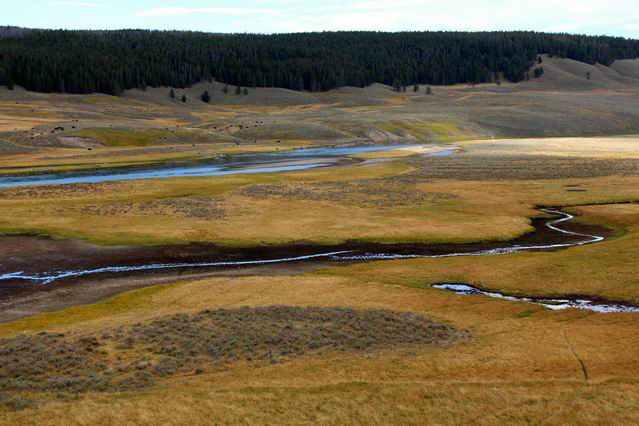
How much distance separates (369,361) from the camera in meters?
32.0

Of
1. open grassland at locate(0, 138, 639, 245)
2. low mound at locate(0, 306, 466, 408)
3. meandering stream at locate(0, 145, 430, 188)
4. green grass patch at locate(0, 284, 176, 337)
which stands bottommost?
meandering stream at locate(0, 145, 430, 188)

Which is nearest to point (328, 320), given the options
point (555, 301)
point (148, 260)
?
point (555, 301)

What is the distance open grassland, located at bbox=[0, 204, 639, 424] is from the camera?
26.2 m

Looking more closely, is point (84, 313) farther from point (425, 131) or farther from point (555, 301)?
point (425, 131)

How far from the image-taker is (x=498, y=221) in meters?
69.2

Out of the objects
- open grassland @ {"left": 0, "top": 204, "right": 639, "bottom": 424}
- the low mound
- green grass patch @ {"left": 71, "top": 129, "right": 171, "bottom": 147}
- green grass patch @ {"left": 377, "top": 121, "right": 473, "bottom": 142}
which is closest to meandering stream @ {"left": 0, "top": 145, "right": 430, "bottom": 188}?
green grass patch @ {"left": 71, "top": 129, "right": 171, "bottom": 147}

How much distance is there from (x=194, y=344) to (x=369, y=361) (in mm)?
8384

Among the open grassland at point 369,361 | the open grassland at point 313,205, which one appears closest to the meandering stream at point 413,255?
the open grassland at point 369,361

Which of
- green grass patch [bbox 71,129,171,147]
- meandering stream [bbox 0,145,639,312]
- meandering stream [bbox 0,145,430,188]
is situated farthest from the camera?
green grass patch [bbox 71,129,171,147]

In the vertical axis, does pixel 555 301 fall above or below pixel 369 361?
below

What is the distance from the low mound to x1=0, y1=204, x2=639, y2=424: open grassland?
0.16 metres

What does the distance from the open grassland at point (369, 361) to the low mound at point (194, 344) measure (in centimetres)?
16

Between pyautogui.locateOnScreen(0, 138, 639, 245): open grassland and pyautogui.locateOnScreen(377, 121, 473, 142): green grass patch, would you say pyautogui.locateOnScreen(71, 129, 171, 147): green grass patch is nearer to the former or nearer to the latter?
pyautogui.locateOnScreen(0, 138, 639, 245): open grassland

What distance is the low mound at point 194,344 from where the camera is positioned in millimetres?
30031
